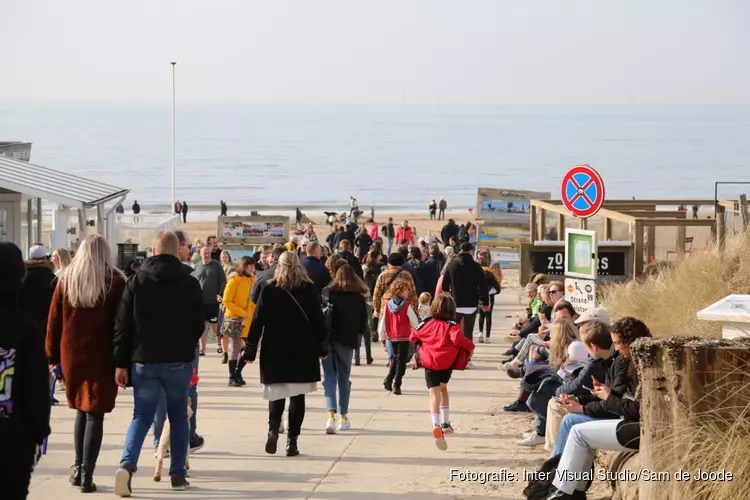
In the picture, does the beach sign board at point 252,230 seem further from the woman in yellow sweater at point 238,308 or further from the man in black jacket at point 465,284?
the woman in yellow sweater at point 238,308

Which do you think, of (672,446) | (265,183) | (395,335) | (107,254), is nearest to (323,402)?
(395,335)

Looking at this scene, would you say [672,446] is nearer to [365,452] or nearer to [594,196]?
[365,452]

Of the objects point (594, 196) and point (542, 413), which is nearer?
point (542, 413)

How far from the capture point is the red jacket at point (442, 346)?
420 inches

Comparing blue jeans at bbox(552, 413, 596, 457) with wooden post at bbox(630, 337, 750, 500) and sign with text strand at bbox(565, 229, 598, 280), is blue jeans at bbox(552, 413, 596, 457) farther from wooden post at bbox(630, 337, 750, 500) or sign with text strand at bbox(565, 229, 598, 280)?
sign with text strand at bbox(565, 229, 598, 280)

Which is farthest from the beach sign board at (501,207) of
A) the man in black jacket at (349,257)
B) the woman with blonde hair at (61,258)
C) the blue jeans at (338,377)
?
the woman with blonde hair at (61,258)

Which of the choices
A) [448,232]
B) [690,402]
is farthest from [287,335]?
[448,232]

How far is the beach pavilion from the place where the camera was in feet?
69.2

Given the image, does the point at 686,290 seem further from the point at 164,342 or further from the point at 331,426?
the point at 164,342

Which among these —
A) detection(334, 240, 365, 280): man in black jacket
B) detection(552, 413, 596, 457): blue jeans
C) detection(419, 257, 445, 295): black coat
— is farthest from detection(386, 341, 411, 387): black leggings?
detection(552, 413, 596, 457): blue jeans

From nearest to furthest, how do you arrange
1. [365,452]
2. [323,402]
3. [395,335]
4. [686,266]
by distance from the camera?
[365,452], [323,402], [395,335], [686,266]

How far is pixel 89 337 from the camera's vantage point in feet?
26.9

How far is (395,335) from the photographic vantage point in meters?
13.6

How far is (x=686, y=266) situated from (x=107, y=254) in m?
8.78
